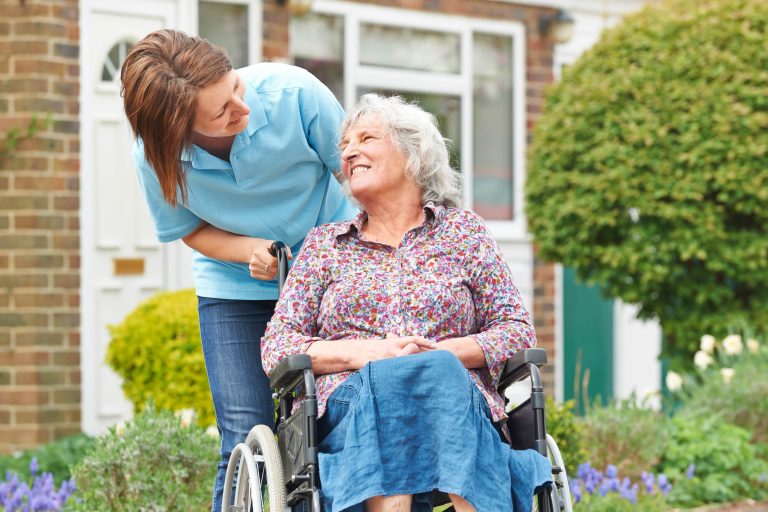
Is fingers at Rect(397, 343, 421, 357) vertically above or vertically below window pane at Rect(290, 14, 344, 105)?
below

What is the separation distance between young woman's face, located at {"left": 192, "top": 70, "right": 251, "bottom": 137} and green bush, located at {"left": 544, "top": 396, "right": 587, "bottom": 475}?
223 centimetres

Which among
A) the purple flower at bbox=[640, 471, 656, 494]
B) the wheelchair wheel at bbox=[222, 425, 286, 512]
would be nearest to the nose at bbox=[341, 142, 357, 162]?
the wheelchair wheel at bbox=[222, 425, 286, 512]

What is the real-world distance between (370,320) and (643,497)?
255cm

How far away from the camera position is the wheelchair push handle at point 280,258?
3.61m

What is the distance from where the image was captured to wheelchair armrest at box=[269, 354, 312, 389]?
319 centimetres

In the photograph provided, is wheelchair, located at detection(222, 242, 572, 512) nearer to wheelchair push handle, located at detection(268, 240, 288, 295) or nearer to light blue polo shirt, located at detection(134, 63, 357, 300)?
wheelchair push handle, located at detection(268, 240, 288, 295)

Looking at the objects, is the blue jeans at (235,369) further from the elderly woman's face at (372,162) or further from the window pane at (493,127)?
the window pane at (493,127)

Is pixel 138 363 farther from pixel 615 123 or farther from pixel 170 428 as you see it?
pixel 615 123

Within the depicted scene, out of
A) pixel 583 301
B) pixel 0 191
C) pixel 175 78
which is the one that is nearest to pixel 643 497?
pixel 175 78

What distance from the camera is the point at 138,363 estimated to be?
673 cm

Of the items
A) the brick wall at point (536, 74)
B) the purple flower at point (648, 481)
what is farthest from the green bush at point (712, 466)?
the brick wall at point (536, 74)

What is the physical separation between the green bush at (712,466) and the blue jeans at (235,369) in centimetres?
283

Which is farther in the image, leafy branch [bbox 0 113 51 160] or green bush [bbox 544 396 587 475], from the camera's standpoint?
leafy branch [bbox 0 113 51 160]

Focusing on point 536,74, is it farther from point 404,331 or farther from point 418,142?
point 404,331
